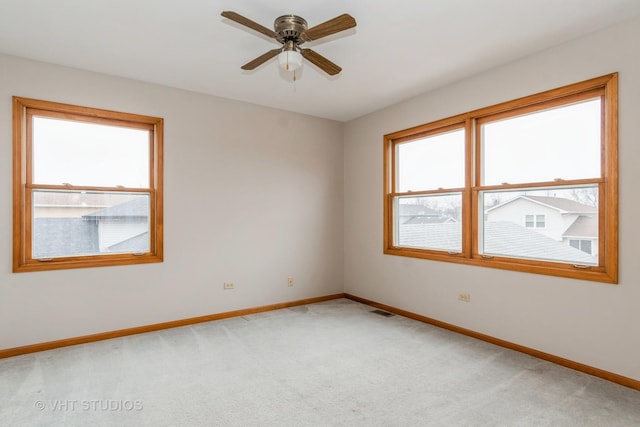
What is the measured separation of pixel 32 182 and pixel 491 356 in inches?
178

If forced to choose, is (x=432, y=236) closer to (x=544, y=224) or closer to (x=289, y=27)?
(x=544, y=224)

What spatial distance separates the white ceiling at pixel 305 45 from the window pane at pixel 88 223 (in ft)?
4.25

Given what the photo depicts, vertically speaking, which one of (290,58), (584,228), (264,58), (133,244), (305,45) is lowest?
(133,244)

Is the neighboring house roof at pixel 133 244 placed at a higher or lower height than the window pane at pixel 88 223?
lower

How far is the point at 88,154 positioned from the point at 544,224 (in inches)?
177

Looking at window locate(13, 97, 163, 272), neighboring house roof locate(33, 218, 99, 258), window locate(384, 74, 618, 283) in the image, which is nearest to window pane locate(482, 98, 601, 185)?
window locate(384, 74, 618, 283)

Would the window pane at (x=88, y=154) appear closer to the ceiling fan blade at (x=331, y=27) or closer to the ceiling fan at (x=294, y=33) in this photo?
the ceiling fan at (x=294, y=33)

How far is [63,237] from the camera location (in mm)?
3416

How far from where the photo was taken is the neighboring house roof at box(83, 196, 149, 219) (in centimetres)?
362

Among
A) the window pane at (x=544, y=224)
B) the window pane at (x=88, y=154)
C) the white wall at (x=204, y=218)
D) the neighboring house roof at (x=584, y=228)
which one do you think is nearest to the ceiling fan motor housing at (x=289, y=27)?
the white wall at (x=204, y=218)

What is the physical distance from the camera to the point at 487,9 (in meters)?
2.42

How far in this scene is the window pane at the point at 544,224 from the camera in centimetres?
287

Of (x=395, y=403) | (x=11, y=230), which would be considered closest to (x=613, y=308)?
(x=395, y=403)


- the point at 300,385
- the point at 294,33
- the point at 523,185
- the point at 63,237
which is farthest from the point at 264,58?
the point at 63,237
